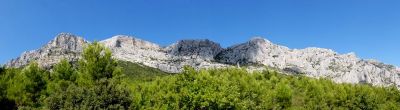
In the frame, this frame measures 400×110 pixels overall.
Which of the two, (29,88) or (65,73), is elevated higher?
(65,73)

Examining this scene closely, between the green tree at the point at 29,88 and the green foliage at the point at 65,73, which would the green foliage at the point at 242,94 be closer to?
the green foliage at the point at 65,73

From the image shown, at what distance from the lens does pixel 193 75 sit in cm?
5359

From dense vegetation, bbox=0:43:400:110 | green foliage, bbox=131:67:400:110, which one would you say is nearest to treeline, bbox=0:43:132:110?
dense vegetation, bbox=0:43:400:110

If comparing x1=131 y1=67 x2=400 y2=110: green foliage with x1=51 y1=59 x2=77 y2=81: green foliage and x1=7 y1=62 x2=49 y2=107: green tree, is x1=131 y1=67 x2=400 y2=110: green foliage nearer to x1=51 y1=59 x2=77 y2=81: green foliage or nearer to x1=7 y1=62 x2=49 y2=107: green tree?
x1=51 y1=59 x2=77 y2=81: green foliage

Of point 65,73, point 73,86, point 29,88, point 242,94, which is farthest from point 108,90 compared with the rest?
point 242,94

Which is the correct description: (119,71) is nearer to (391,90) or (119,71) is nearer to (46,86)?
(46,86)

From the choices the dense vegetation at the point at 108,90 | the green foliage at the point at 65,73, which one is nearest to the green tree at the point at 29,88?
the dense vegetation at the point at 108,90

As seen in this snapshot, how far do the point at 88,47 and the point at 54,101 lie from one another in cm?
1455

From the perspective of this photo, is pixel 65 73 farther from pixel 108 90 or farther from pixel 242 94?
pixel 242 94

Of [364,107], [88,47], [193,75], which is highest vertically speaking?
[88,47]

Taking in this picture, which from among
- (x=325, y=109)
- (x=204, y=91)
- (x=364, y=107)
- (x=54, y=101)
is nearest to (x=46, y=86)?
(x=54, y=101)

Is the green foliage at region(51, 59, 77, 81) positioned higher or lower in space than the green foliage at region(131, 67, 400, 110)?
higher

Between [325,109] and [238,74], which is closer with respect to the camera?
[325,109]

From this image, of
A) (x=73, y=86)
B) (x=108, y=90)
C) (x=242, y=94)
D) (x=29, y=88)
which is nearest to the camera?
(x=108, y=90)
